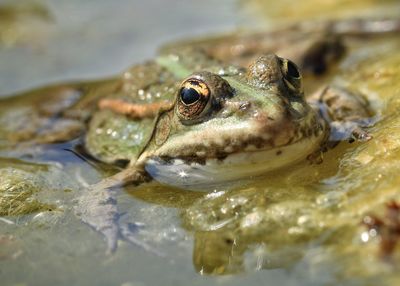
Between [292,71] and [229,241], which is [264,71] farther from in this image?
[229,241]

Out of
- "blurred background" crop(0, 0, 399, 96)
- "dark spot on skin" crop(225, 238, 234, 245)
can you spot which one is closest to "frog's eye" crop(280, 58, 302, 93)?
"dark spot on skin" crop(225, 238, 234, 245)

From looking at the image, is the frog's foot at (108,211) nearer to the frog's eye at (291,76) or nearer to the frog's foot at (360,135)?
the frog's eye at (291,76)

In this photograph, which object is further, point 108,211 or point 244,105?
point 108,211

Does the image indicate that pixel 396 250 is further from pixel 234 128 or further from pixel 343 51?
pixel 343 51

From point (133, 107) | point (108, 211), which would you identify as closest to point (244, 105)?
point (108, 211)

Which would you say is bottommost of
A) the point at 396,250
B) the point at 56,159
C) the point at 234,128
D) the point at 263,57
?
the point at 56,159

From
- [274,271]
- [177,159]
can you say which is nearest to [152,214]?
[177,159]
